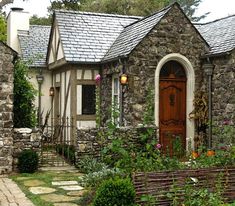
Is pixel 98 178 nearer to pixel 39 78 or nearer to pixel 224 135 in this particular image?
pixel 224 135

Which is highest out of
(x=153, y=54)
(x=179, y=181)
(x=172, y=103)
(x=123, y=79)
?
(x=153, y=54)

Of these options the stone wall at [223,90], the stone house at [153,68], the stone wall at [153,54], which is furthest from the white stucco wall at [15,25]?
the stone wall at [223,90]

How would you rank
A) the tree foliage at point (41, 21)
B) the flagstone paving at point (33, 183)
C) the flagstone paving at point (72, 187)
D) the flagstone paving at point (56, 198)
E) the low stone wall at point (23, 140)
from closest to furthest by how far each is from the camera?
the flagstone paving at point (56, 198) → the flagstone paving at point (72, 187) → the flagstone paving at point (33, 183) → the low stone wall at point (23, 140) → the tree foliage at point (41, 21)

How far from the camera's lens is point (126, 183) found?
6.09 meters

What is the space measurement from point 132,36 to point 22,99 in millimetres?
4113

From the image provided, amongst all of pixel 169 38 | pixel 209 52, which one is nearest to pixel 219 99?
pixel 209 52

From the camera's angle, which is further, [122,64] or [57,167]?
[122,64]

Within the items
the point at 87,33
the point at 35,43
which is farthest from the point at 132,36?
the point at 35,43

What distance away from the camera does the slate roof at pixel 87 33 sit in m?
13.4

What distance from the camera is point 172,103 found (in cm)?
1262

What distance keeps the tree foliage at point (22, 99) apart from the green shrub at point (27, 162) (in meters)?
1.04

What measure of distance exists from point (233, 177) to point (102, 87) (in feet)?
25.5

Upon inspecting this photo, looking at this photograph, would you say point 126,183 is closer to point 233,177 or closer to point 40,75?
point 233,177

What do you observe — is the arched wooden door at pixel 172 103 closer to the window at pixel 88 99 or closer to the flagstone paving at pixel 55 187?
the window at pixel 88 99
